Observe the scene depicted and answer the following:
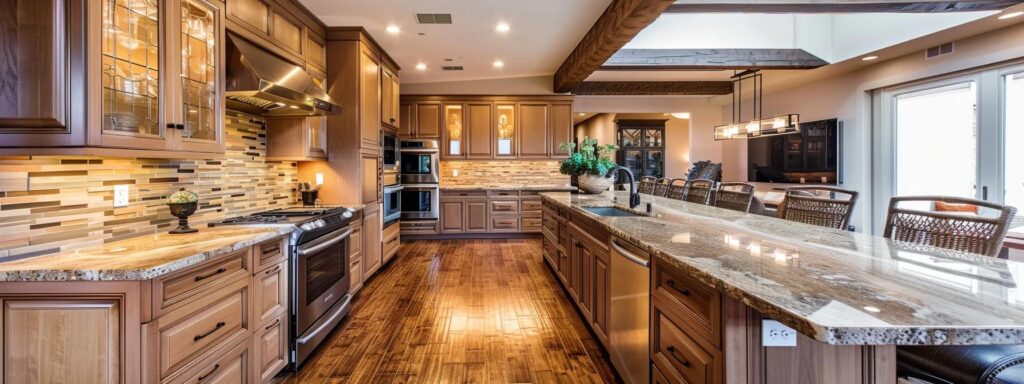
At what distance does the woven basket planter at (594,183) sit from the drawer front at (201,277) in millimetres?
3147

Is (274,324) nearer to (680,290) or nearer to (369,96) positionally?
(680,290)

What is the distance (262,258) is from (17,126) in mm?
944

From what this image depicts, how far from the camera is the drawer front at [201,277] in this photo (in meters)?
1.40

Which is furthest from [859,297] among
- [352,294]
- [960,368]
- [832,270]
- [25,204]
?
[352,294]

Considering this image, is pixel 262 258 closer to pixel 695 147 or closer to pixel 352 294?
pixel 352 294

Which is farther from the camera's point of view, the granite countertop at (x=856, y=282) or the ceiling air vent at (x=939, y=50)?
the ceiling air vent at (x=939, y=50)

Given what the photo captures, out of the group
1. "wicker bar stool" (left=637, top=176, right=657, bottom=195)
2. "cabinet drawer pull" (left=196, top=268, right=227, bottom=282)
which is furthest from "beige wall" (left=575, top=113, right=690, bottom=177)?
"cabinet drawer pull" (left=196, top=268, right=227, bottom=282)

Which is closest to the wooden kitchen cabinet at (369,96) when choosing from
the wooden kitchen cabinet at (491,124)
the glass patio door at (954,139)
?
the wooden kitchen cabinet at (491,124)

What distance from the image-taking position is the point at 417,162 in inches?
227

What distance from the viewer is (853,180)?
208 inches

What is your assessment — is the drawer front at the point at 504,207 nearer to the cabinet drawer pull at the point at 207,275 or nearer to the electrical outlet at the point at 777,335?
the cabinet drawer pull at the point at 207,275

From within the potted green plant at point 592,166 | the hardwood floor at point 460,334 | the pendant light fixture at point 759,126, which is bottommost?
the hardwood floor at point 460,334

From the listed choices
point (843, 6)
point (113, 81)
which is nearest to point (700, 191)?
point (843, 6)

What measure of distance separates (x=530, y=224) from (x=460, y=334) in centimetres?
368
